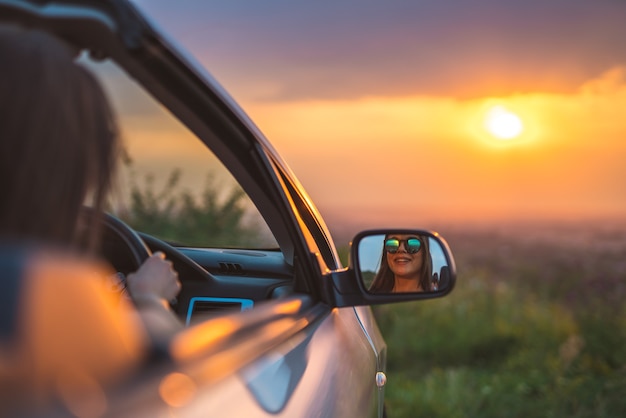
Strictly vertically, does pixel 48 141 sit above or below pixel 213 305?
above

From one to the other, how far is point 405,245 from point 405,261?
0.05 m

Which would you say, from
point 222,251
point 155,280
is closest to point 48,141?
point 155,280

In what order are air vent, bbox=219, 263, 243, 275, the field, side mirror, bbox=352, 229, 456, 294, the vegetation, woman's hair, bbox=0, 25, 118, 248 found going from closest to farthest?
woman's hair, bbox=0, 25, 118, 248 < the vegetation < side mirror, bbox=352, 229, 456, 294 < air vent, bbox=219, 263, 243, 275 < the field

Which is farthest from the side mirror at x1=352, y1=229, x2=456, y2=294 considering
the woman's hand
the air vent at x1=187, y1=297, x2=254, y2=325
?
the woman's hand

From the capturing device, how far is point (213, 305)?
3021 millimetres

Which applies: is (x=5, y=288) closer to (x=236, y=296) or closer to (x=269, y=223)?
(x=269, y=223)

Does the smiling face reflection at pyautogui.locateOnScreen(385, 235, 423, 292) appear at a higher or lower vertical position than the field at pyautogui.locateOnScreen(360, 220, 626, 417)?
higher

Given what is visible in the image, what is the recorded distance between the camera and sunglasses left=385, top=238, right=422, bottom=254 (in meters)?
2.81

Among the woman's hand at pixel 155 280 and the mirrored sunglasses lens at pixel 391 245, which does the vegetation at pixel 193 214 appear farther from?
the mirrored sunglasses lens at pixel 391 245

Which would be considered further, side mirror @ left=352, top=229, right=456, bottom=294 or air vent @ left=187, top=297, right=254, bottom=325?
air vent @ left=187, top=297, right=254, bottom=325

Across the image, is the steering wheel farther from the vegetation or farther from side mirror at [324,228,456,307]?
side mirror at [324,228,456,307]

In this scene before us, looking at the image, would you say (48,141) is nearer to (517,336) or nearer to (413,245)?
(413,245)

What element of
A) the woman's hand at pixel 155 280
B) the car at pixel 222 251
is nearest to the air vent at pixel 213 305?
the car at pixel 222 251

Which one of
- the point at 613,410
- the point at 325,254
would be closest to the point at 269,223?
the point at 325,254
